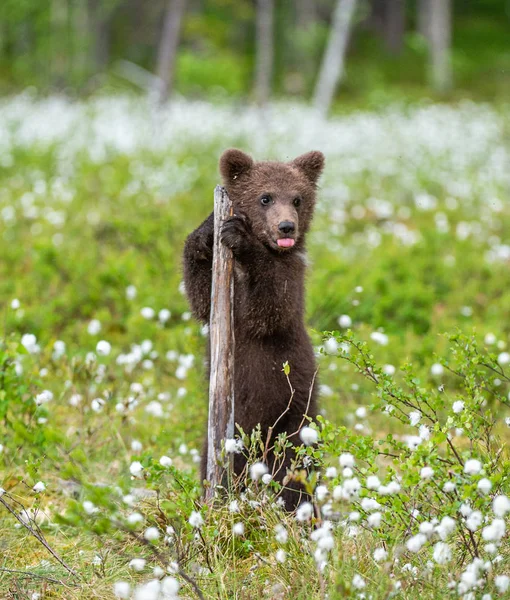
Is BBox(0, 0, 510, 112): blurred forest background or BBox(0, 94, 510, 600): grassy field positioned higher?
BBox(0, 94, 510, 600): grassy field

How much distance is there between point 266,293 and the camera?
4086 millimetres

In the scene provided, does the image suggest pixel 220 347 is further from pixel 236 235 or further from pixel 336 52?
pixel 336 52

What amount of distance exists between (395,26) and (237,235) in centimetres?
4752

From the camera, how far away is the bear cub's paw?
12.7 feet

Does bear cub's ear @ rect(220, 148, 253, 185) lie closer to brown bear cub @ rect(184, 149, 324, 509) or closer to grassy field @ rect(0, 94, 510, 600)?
brown bear cub @ rect(184, 149, 324, 509)

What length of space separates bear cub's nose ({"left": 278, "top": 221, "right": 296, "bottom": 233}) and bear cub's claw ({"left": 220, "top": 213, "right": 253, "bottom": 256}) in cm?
27

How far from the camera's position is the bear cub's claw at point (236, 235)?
3.87m

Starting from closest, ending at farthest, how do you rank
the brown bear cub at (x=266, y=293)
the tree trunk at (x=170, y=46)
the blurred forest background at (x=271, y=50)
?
the brown bear cub at (x=266, y=293) < the tree trunk at (x=170, y=46) < the blurred forest background at (x=271, y=50)

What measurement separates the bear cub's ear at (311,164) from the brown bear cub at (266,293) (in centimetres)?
20

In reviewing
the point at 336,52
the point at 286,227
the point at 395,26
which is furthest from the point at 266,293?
the point at 395,26

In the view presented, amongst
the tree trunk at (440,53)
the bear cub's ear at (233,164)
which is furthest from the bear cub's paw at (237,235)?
the tree trunk at (440,53)

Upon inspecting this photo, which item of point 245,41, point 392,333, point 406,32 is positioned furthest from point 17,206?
point 406,32

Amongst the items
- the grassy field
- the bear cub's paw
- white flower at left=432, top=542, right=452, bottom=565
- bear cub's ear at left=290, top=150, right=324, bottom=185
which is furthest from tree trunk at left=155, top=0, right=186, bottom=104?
white flower at left=432, top=542, right=452, bottom=565

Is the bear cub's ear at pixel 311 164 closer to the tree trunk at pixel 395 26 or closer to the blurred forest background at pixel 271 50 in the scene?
the blurred forest background at pixel 271 50
